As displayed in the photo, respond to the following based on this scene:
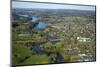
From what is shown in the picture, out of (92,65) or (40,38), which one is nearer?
(40,38)

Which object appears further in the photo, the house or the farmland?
the house

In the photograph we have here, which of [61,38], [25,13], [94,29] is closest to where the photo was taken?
[25,13]

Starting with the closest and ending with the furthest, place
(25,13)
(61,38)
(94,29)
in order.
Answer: (25,13)
(61,38)
(94,29)

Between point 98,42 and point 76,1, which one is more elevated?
point 76,1

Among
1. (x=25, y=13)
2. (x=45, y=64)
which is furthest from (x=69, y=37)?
(x=25, y=13)

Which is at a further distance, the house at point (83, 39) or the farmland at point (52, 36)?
the house at point (83, 39)

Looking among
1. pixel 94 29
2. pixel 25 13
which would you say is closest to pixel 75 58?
pixel 94 29

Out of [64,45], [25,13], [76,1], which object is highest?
[76,1]

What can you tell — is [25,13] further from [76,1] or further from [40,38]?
[76,1]

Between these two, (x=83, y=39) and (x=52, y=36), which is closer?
(x=52, y=36)

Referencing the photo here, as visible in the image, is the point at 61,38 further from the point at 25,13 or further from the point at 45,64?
the point at 25,13
